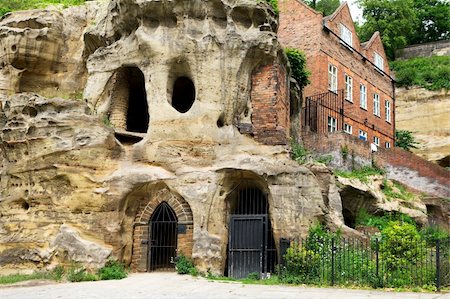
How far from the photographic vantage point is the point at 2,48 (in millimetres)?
22328

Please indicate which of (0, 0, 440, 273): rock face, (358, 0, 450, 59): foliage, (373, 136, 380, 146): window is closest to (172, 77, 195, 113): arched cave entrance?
(0, 0, 440, 273): rock face

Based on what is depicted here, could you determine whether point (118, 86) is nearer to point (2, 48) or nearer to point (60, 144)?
point (60, 144)

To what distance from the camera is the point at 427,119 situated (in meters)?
40.4

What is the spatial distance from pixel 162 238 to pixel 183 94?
246 inches

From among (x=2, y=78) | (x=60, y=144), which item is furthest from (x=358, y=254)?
(x=2, y=78)

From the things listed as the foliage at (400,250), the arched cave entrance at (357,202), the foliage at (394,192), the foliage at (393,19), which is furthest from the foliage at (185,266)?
the foliage at (393,19)

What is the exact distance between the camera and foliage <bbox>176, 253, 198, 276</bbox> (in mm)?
15993

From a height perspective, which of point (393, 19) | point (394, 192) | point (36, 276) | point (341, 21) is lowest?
point (36, 276)

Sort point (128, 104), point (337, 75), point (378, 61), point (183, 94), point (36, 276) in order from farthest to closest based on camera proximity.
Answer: point (378, 61)
point (337, 75)
point (183, 94)
point (128, 104)
point (36, 276)

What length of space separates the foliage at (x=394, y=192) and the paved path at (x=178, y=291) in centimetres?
1086

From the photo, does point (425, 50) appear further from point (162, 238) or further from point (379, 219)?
point (162, 238)

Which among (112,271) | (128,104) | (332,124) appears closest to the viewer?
(112,271)

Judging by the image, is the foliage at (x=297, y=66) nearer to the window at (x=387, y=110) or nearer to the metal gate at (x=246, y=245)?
the metal gate at (x=246, y=245)

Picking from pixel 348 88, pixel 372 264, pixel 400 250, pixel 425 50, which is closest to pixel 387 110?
pixel 348 88
